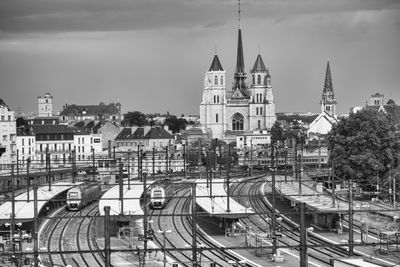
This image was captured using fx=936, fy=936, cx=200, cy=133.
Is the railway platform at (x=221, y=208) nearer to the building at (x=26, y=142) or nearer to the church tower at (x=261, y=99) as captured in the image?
the building at (x=26, y=142)

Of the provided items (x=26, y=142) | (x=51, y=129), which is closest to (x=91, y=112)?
(x=51, y=129)

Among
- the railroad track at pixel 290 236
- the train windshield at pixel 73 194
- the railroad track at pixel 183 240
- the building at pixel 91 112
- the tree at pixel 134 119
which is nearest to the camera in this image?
the railroad track at pixel 183 240

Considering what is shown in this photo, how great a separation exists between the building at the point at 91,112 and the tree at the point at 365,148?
10371 cm

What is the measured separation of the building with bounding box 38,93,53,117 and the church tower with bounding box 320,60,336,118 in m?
44.2

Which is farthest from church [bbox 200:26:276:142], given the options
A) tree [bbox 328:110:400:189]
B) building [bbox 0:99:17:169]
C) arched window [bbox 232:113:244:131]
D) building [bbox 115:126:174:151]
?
tree [bbox 328:110:400:189]

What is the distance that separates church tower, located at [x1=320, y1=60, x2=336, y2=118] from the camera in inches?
6078

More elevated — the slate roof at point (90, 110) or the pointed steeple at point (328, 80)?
the pointed steeple at point (328, 80)

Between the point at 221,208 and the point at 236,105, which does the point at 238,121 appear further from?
the point at 221,208

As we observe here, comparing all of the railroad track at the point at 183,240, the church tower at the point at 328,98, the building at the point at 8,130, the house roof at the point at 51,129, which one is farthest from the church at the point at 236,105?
the railroad track at the point at 183,240

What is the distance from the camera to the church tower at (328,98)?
154 m

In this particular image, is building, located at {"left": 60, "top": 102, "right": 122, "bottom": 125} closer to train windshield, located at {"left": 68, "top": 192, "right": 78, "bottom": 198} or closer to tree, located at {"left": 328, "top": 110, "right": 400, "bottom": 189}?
tree, located at {"left": 328, "top": 110, "right": 400, "bottom": 189}

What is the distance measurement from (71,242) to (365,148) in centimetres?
2079

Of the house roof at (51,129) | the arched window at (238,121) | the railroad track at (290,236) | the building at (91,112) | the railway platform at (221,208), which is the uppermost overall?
the building at (91,112)

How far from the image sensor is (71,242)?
93.2ft
